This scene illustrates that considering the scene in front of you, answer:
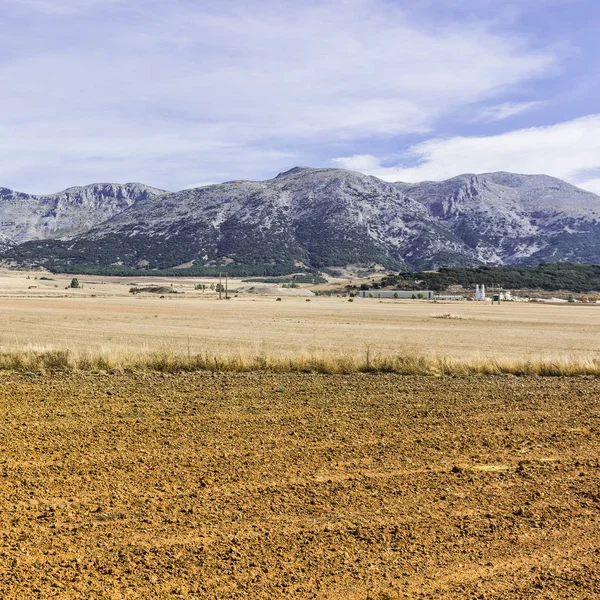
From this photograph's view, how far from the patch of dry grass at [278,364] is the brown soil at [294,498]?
424 centimetres

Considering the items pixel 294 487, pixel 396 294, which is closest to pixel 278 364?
pixel 294 487

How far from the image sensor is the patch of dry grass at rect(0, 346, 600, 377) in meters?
18.6

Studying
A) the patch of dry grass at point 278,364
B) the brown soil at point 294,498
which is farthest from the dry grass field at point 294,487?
the patch of dry grass at point 278,364

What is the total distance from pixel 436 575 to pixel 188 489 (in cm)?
329

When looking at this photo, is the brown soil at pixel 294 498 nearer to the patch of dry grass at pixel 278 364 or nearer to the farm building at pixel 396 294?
the patch of dry grass at pixel 278 364

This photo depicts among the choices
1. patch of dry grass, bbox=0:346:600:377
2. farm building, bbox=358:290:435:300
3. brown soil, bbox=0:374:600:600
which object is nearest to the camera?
brown soil, bbox=0:374:600:600

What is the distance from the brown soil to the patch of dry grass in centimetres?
424

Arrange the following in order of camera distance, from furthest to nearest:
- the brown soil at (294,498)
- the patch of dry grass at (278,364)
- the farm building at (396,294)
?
the farm building at (396,294) → the patch of dry grass at (278,364) → the brown soil at (294,498)

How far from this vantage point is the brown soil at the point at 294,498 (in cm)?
576

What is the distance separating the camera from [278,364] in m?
19.7

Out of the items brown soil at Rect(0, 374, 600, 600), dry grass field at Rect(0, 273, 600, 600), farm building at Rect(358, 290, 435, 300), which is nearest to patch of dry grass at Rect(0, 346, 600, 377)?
dry grass field at Rect(0, 273, 600, 600)

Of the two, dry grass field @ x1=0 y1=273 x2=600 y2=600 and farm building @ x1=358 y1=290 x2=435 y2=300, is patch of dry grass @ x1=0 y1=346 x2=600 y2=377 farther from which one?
farm building @ x1=358 y1=290 x2=435 y2=300

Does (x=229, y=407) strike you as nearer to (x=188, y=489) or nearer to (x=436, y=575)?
(x=188, y=489)

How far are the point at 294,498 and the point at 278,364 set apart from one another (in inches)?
468
